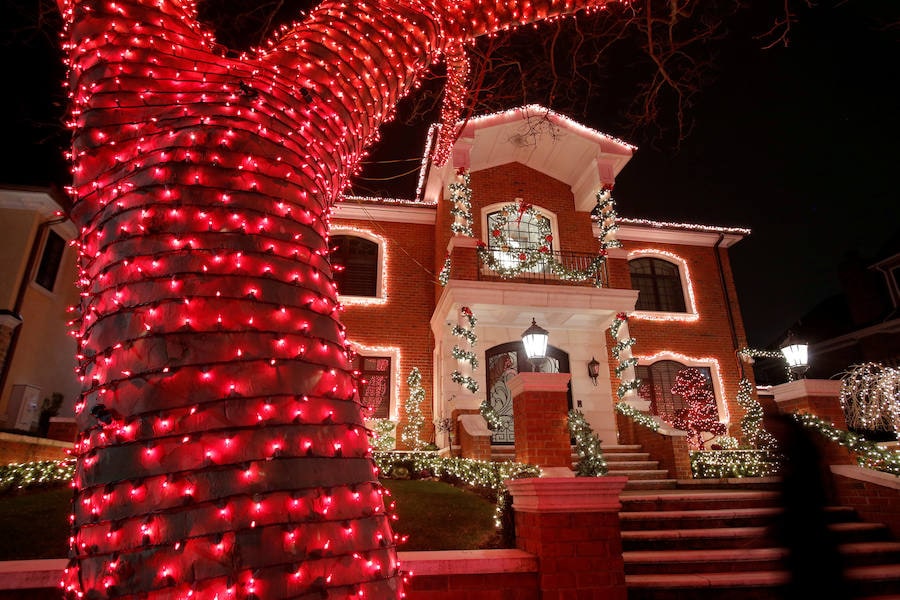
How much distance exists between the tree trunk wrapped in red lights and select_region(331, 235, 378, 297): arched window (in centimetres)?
1165

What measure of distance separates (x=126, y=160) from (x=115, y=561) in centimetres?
110

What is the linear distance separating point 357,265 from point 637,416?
299 inches

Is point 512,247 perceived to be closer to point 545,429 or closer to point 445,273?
point 445,273

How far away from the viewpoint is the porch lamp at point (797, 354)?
8391mm

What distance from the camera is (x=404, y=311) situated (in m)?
13.4

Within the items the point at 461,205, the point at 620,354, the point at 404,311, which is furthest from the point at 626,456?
the point at 461,205

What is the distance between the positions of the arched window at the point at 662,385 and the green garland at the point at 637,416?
103 inches

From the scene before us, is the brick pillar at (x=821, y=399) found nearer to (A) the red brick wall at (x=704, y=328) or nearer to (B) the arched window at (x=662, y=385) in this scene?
(B) the arched window at (x=662, y=385)

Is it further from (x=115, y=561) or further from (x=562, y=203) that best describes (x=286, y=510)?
(x=562, y=203)

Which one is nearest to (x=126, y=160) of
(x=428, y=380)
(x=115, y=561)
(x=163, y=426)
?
(x=163, y=426)

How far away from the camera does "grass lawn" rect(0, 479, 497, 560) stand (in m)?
5.19

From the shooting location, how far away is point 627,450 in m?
10.6

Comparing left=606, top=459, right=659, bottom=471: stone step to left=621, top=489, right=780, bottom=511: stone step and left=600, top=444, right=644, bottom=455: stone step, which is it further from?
left=621, top=489, right=780, bottom=511: stone step

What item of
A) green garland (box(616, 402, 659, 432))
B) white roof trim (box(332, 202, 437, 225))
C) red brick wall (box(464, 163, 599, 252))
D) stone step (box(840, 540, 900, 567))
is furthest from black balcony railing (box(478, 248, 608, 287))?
stone step (box(840, 540, 900, 567))
